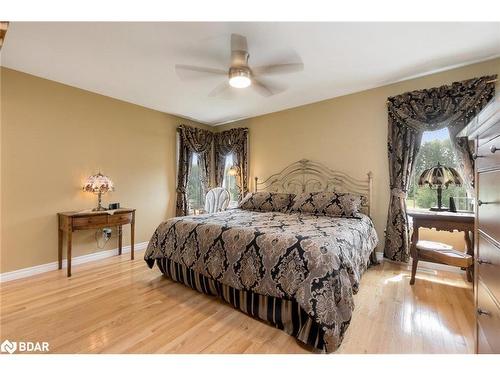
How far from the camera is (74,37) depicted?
2.11 m

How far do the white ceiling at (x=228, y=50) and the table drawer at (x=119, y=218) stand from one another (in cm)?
182

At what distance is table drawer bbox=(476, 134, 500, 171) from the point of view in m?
0.99

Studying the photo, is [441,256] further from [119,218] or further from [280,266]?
[119,218]

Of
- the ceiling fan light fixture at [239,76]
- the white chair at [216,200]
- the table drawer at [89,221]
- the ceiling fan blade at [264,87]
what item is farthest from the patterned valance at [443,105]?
the table drawer at [89,221]

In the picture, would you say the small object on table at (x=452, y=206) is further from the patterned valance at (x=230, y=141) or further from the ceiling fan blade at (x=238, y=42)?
the patterned valance at (x=230, y=141)

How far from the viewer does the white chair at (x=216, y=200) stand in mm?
4500

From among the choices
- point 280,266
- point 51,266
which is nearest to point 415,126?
point 280,266

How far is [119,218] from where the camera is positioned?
3305 millimetres

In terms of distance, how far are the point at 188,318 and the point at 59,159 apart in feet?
9.17

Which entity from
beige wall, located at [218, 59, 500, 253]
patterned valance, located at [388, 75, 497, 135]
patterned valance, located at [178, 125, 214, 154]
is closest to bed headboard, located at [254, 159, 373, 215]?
beige wall, located at [218, 59, 500, 253]

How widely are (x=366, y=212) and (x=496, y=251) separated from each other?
2476mm

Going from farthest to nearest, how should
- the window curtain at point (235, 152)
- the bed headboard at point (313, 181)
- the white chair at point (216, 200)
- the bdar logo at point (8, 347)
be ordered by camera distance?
1. the window curtain at point (235, 152)
2. the white chair at point (216, 200)
3. the bed headboard at point (313, 181)
4. the bdar logo at point (8, 347)
